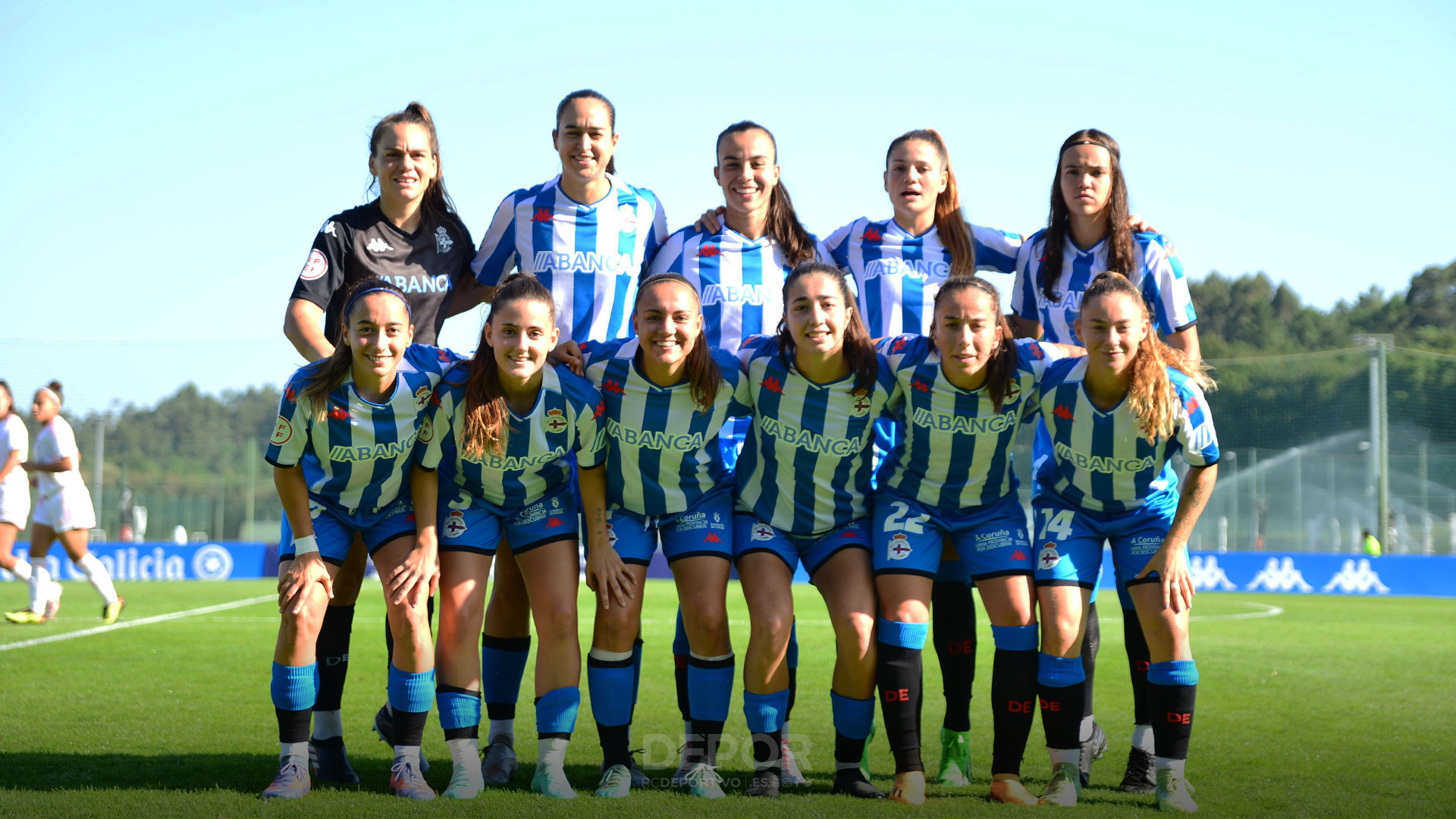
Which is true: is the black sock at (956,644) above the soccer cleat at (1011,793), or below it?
above

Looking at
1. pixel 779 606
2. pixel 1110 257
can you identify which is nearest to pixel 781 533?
pixel 779 606

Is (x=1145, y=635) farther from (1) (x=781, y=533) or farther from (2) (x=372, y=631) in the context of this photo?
(2) (x=372, y=631)

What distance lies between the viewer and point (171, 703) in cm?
506

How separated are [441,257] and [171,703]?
8.34ft

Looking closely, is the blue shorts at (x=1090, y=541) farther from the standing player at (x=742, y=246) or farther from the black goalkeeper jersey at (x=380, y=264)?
the black goalkeeper jersey at (x=380, y=264)

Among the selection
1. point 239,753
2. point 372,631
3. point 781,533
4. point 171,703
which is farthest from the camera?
point 372,631

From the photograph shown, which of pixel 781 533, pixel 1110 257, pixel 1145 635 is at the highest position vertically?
pixel 1110 257

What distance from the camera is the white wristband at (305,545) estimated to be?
11.4ft

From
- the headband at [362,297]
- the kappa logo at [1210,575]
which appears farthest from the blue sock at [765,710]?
the kappa logo at [1210,575]

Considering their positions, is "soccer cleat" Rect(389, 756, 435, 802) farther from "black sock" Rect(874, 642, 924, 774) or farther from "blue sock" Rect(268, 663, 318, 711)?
"black sock" Rect(874, 642, 924, 774)

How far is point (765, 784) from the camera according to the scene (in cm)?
346

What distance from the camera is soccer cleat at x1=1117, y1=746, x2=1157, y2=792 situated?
3.70 meters

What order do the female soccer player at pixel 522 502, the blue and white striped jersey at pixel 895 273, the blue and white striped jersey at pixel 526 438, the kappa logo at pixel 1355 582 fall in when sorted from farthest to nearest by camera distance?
the kappa logo at pixel 1355 582 → the blue and white striped jersey at pixel 895 273 → the blue and white striped jersey at pixel 526 438 → the female soccer player at pixel 522 502

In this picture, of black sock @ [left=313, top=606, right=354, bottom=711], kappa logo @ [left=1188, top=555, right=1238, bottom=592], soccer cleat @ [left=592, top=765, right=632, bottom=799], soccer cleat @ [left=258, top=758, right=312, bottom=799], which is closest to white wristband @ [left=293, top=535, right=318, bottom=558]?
black sock @ [left=313, top=606, right=354, bottom=711]
